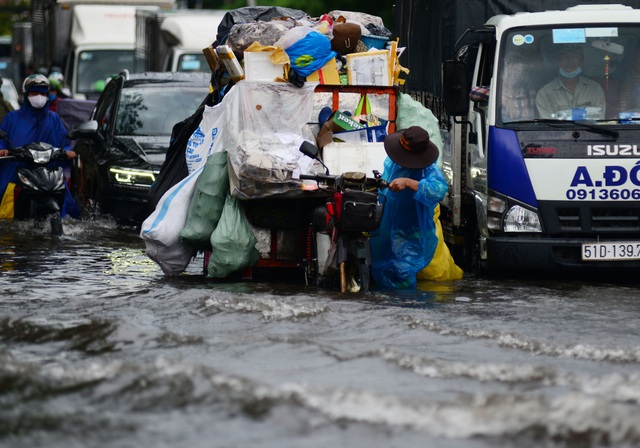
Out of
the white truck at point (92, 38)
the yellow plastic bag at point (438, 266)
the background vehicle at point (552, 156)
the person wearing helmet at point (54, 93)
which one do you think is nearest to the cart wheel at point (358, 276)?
the yellow plastic bag at point (438, 266)

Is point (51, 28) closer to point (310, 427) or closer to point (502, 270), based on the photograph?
point (502, 270)

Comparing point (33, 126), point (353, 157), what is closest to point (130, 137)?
point (33, 126)

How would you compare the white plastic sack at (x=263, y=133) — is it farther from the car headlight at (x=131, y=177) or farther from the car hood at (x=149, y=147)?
the car hood at (x=149, y=147)

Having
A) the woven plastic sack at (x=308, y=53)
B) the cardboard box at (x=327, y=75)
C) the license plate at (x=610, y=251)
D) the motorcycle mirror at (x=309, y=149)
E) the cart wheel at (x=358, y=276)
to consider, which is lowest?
the cart wheel at (x=358, y=276)

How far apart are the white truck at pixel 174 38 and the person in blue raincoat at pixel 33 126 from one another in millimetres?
9775

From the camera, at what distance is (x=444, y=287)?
11.1 m

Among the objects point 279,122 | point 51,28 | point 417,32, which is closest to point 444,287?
point 279,122

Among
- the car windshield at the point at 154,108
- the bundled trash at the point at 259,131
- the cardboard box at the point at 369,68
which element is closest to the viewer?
the bundled trash at the point at 259,131

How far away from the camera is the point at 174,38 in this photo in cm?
2525

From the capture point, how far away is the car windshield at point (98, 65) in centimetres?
2708

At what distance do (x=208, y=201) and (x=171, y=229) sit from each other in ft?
1.32

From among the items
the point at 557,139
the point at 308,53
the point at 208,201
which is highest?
the point at 308,53

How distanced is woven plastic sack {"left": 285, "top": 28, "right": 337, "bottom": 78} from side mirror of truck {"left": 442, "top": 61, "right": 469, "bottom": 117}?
981 mm

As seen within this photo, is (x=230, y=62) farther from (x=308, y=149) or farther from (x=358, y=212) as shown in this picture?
(x=358, y=212)
